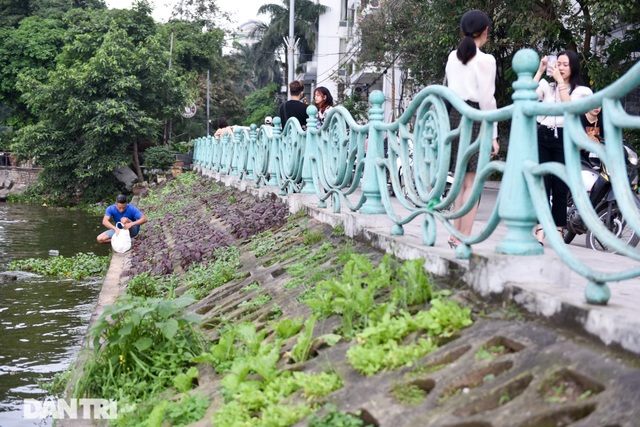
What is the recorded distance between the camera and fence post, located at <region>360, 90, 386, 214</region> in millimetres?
6047

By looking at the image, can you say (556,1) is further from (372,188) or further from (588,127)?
(372,188)

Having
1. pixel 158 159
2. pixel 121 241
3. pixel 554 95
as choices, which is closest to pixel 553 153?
pixel 554 95

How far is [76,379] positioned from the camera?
18.5 feet

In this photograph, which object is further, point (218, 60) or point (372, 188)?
point (218, 60)

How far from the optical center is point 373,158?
6.14 metres

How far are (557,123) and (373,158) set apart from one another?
1379 millimetres

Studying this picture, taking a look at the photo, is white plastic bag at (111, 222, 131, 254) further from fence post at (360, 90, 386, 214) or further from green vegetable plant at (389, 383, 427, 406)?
green vegetable plant at (389, 383, 427, 406)

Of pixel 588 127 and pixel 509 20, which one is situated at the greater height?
pixel 509 20

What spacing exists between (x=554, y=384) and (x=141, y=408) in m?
2.76

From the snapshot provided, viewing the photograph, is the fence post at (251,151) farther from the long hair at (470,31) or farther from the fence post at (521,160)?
the fence post at (521,160)

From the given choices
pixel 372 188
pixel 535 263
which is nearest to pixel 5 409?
pixel 372 188

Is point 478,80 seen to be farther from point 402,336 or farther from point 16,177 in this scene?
point 16,177

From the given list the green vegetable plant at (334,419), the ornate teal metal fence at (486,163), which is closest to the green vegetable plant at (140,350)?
the ornate teal metal fence at (486,163)

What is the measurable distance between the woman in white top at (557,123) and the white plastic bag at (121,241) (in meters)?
8.04
